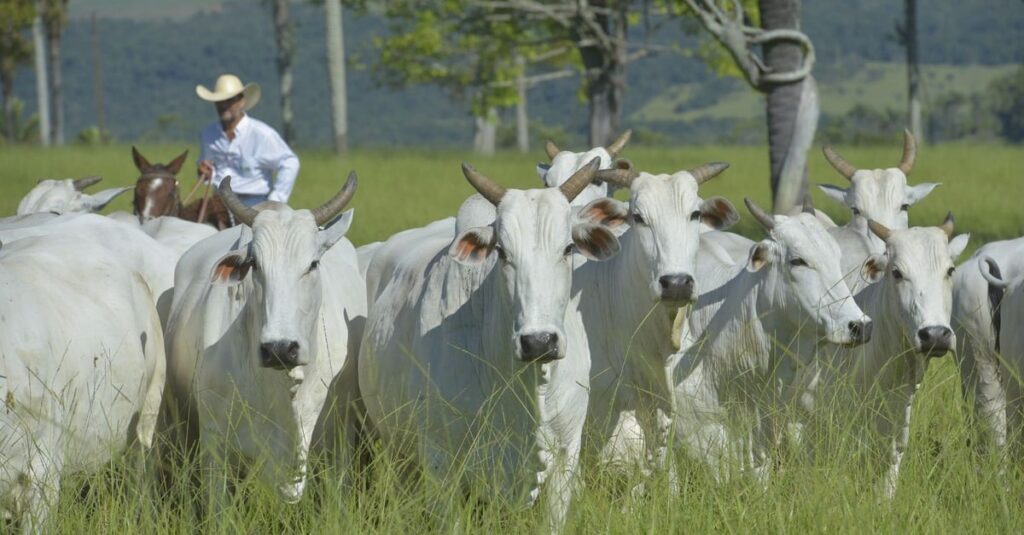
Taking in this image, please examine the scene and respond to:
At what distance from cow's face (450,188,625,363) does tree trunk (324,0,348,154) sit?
69.0ft

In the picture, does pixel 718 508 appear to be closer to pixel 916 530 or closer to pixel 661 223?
pixel 916 530

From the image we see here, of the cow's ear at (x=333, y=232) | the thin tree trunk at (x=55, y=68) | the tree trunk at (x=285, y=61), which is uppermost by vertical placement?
the cow's ear at (x=333, y=232)

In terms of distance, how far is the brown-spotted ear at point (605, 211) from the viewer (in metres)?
6.78

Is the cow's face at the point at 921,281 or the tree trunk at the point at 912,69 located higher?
the cow's face at the point at 921,281

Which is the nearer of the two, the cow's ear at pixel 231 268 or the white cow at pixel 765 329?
the cow's ear at pixel 231 268

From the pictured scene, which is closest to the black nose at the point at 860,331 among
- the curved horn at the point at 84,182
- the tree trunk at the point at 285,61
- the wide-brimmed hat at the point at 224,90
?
the wide-brimmed hat at the point at 224,90

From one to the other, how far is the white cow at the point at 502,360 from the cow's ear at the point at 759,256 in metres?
1.25

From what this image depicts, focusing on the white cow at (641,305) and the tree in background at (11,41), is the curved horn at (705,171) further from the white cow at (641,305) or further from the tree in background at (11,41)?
the tree in background at (11,41)

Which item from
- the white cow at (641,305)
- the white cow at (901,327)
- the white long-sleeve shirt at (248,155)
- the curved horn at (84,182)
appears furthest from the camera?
the curved horn at (84,182)

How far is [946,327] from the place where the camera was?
6.76 metres

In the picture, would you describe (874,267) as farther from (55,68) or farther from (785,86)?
(55,68)

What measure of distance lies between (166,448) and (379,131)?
14520cm

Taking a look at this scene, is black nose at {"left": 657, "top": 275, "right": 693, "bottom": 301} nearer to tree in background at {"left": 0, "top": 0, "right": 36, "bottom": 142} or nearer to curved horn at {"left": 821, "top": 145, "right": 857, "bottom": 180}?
curved horn at {"left": 821, "top": 145, "right": 857, "bottom": 180}

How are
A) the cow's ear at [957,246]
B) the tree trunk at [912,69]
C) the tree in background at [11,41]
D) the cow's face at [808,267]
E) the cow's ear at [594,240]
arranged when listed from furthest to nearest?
the tree in background at [11,41], the tree trunk at [912,69], the cow's ear at [957,246], the cow's face at [808,267], the cow's ear at [594,240]
